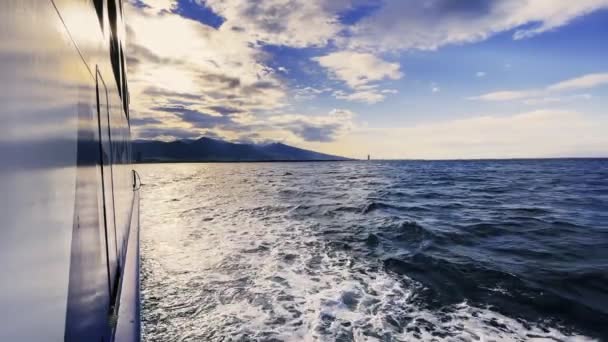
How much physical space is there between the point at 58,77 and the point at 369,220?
12.0 m

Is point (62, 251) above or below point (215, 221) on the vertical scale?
above

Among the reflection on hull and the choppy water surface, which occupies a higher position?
the reflection on hull

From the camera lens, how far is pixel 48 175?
124 cm

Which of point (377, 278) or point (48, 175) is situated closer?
point (48, 175)

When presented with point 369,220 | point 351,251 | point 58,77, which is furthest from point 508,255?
point 58,77

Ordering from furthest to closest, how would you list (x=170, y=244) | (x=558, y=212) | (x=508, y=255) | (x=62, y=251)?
1. (x=558, y=212)
2. (x=170, y=244)
3. (x=508, y=255)
4. (x=62, y=251)

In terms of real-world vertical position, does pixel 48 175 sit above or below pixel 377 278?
above

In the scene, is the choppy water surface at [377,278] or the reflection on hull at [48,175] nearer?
the reflection on hull at [48,175]

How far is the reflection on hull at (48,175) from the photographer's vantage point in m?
0.86

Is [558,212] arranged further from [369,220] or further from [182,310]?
[182,310]

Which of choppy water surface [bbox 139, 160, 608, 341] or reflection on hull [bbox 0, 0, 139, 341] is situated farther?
choppy water surface [bbox 139, 160, 608, 341]

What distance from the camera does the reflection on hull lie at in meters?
0.86

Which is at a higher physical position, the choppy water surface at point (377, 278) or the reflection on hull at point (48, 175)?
the reflection on hull at point (48, 175)

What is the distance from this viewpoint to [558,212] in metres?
14.3
